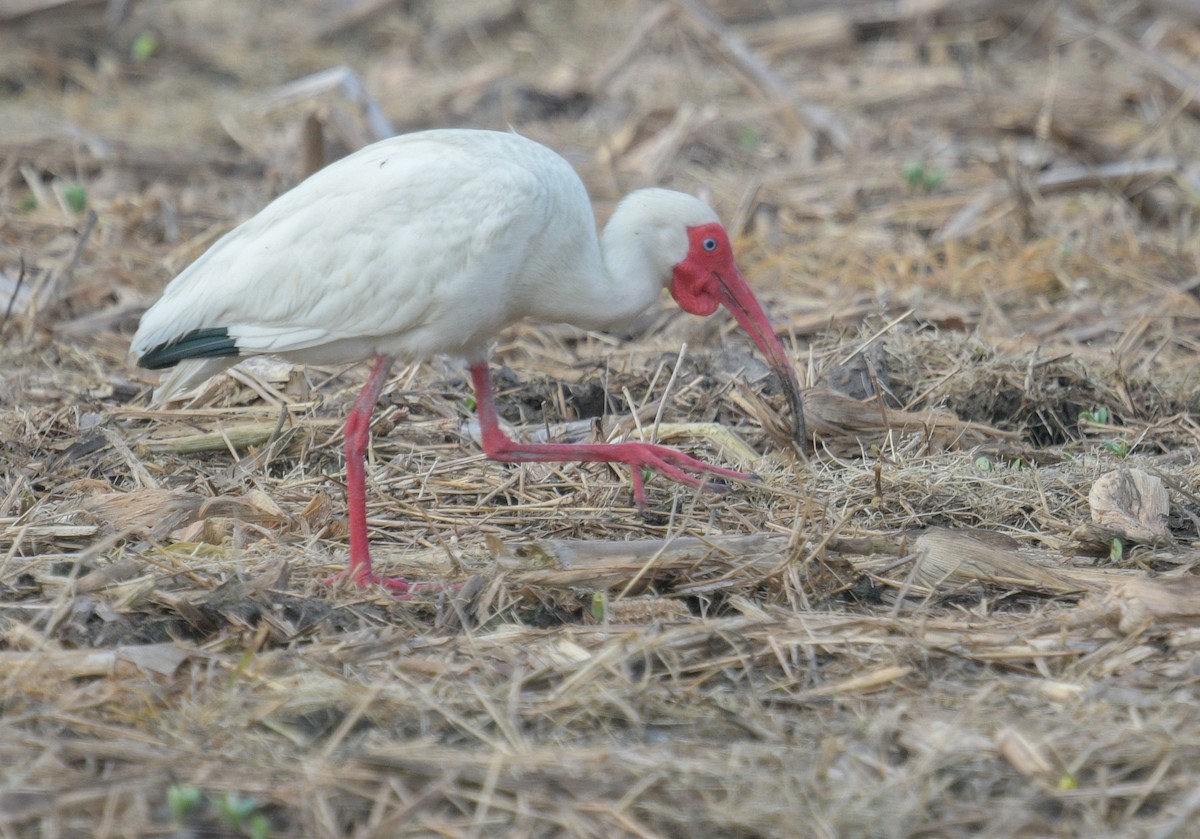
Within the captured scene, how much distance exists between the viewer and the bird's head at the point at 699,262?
15.2 ft

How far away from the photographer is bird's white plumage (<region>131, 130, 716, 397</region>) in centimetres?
422

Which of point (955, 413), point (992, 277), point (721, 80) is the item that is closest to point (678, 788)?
point (955, 413)

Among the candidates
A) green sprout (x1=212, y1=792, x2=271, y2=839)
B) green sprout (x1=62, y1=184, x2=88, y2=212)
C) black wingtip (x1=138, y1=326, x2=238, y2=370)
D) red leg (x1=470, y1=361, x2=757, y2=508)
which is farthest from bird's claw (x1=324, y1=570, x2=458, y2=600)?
green sprout (x1=62, y1=184, x2=88, y2=212)

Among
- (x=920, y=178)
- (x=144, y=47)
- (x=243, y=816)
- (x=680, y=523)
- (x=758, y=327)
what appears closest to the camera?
(x=243, y=816)

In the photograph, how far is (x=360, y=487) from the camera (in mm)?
4242

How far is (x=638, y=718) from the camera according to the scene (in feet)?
10.5

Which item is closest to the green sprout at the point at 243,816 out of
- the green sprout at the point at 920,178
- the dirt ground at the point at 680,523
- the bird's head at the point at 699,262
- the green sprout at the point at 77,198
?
the dirt ground at the point at 680,523

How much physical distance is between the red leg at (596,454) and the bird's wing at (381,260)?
0.94ft

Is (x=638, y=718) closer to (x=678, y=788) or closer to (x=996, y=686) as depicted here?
(x=678, y=788)

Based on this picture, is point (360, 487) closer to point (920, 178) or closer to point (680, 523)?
point (680, 523)

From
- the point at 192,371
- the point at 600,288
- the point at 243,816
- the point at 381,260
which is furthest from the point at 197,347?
the point at 243,816

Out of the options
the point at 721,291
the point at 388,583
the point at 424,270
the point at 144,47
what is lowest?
the point at 388,583

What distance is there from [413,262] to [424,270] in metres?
0.04

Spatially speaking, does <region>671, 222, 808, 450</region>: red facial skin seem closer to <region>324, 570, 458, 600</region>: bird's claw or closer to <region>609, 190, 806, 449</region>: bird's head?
<region>609, 190, 806, 449</region>: bird's head
